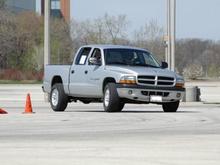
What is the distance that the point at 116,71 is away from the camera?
70.0ft

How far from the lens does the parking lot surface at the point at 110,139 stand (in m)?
11.0

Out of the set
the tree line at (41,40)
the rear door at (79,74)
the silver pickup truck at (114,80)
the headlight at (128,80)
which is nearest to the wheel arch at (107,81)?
the silver pickup truck at (114,80)

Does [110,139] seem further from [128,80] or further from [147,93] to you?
[147,93]

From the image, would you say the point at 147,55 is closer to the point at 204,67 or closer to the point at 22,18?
the point at 22,18

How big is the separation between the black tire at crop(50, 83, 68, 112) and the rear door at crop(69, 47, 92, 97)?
315 millimetres

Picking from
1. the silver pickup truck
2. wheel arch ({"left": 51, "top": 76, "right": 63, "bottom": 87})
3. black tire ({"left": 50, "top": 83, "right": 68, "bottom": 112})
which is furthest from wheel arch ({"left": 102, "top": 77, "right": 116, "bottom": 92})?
wheel arch ({"left": 51, "top": 76, "right": 63, "bottom": 87})

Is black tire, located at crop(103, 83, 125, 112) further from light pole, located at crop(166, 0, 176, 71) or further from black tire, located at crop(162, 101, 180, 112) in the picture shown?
light pole, located at crop(166, 0, 176, 71)

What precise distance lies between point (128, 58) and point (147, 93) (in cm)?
145

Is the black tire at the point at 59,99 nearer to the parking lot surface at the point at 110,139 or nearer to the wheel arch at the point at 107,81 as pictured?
the wheel arch at the point at 107,81

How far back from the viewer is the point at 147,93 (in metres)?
21.3

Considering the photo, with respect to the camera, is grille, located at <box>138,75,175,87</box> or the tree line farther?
the tree line

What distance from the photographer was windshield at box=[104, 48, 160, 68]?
22150 mm

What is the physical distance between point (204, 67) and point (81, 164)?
106 metres

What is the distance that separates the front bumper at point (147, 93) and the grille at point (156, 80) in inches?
4.9
